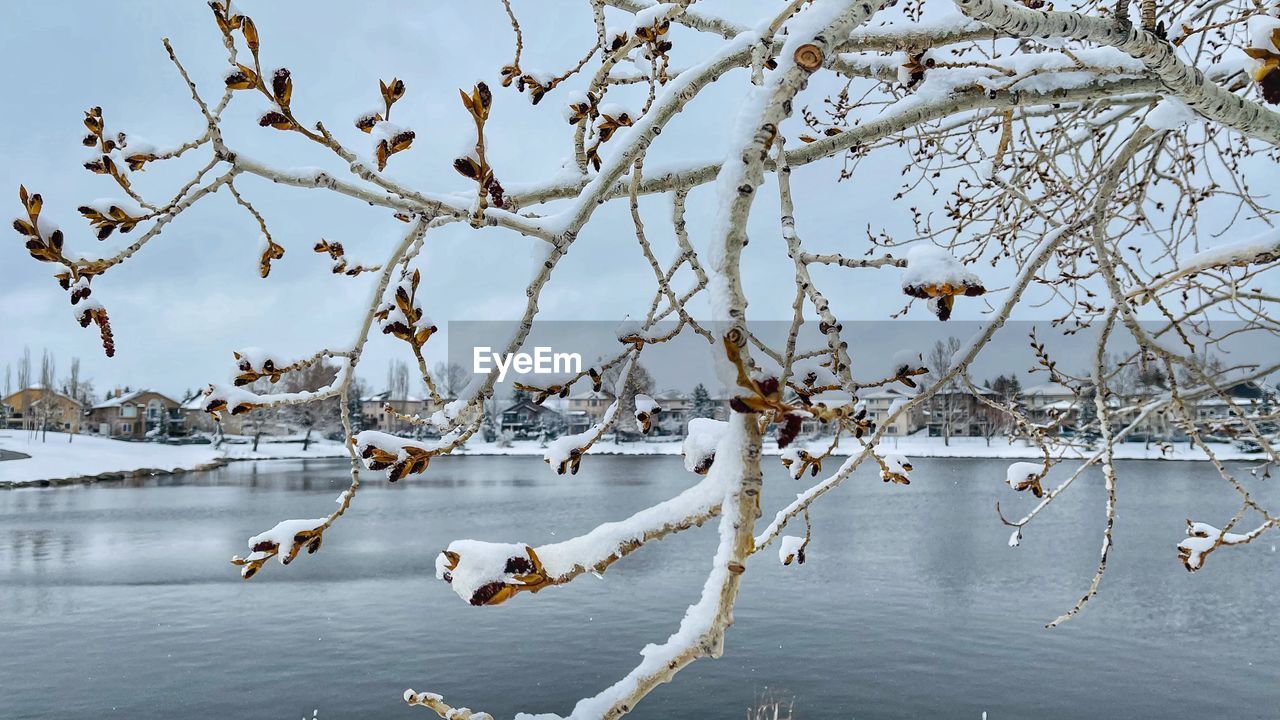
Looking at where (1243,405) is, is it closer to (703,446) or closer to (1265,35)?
(1265,35)

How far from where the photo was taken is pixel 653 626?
1642 cm

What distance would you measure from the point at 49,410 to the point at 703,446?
292ft

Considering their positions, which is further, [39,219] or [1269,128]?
[1269,128]

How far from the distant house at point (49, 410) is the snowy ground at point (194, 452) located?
29.8 feet

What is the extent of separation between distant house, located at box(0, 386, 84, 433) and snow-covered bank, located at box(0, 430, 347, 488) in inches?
352

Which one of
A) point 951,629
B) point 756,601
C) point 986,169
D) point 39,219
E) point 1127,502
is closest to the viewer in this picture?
point 39,219

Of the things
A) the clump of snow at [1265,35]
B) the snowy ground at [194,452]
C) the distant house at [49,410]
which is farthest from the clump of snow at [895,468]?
the distant house at [49,410]

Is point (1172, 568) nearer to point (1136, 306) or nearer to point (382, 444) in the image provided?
point (1136, 306)

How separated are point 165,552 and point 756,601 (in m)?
17.9

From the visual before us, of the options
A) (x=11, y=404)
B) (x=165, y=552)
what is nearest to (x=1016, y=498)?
(x=165, y=552)

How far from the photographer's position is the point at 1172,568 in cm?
2030

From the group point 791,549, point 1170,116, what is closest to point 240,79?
point 791,549

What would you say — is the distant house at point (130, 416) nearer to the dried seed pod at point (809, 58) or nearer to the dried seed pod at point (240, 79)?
the dried seed pod at point (240, 79)

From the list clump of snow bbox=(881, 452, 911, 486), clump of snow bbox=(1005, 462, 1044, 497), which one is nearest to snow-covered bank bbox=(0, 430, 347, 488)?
clump of snow bbox=(881, 452, 911, 486)
